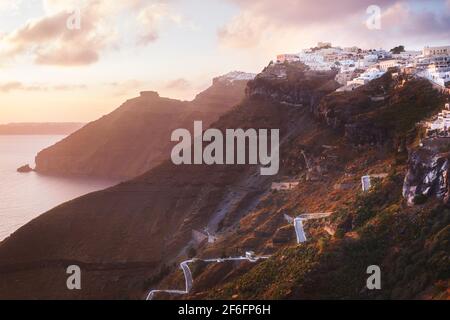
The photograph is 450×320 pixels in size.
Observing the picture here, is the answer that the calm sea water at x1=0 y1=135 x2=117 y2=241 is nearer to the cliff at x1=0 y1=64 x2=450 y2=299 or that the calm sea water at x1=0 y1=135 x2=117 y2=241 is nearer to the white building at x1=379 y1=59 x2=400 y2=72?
the cliff at x1=0 y1=64 x2=450 y2=299

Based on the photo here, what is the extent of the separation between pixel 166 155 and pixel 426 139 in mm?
54170

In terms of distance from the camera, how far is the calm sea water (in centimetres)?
5025

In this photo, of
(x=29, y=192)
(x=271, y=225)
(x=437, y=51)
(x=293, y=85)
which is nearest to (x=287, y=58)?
(x=293, y=85)

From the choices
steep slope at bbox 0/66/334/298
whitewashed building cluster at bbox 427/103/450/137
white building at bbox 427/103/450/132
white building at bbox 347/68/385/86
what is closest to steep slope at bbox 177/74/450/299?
whitewashed building cluster at bbox 427/103/450/137

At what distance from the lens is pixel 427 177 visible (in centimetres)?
2233

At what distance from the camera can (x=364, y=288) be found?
65.1ft

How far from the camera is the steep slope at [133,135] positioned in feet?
258

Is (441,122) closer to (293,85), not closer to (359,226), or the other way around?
(359,226)

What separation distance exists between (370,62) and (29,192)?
38.8m

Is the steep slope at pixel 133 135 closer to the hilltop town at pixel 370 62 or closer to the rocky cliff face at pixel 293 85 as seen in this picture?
the hilltop town at pixel 370 62

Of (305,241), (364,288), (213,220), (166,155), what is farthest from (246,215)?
(166,155)

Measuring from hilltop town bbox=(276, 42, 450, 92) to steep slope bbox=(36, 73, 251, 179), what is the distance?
25375 millimetres

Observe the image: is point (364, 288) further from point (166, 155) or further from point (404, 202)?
point (166, 155)

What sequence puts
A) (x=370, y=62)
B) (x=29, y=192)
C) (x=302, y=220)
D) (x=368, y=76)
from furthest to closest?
(x=29, y=192), (x=370, y=62), (x=368, y=76), (x=302, y=220)
